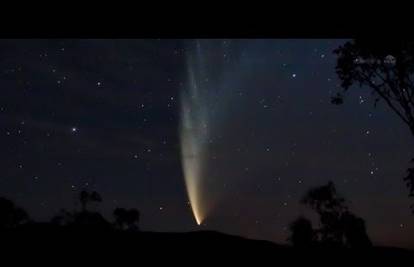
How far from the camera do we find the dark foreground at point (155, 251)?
3889mm

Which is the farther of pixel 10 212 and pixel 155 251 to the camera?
pixel 10 212

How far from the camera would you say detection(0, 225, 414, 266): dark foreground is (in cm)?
389

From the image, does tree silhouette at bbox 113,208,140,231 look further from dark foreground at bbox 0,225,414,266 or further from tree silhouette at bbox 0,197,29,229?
dark foreground at bbox 0,225,414,266

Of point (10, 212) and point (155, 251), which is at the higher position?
point (10, 212)

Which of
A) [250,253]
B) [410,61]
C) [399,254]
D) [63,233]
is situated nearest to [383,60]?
[410,61]

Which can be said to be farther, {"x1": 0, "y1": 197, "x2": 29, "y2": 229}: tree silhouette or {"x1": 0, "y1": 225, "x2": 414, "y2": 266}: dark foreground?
{"x1": 0, "y1": 197, "x2": 29, "y2": 229}: tree silhouette

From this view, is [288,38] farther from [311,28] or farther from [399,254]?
[399,254]

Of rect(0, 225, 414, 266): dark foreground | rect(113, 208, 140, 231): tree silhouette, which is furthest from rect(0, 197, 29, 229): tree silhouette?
rect(0, 225, 414, 266): dark foreground

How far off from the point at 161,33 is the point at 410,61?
12.0m

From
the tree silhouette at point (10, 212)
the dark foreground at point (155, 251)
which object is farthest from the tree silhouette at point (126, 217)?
the dark foreground at point (155, 251)

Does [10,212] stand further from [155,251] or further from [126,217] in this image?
[155,251]

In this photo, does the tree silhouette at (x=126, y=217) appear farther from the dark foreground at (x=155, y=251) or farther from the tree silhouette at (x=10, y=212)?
the dark foreground at (x=155, y=251)

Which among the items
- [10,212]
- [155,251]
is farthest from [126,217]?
[155,251]

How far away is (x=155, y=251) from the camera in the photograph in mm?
4215
